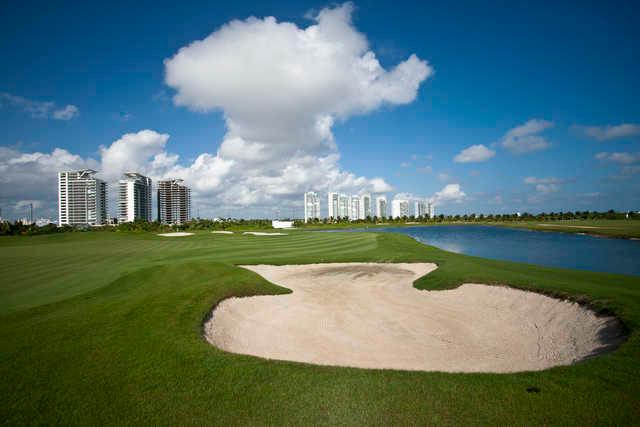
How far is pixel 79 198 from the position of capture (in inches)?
5231

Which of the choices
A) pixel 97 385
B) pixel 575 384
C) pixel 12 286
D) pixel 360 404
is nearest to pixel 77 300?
pixel 12 286

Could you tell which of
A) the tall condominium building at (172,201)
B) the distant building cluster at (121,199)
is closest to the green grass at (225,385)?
the distant building cluster at (121,199)

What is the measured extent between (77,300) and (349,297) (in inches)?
439

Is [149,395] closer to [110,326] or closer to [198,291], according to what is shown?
[110,326]

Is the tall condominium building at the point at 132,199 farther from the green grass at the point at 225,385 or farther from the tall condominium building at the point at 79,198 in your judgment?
the green grass at the point at 225,385

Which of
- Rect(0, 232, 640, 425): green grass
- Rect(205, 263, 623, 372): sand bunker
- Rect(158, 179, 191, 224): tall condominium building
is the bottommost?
Rect(205, 263, 623, 372): sand bunker

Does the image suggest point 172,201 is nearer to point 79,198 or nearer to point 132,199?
point 132,199

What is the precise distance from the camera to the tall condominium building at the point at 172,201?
151250 mm

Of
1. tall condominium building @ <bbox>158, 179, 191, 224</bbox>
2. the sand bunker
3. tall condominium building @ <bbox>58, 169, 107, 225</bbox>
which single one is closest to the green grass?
the sand bunker

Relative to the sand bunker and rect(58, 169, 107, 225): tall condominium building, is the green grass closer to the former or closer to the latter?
the sand bunker

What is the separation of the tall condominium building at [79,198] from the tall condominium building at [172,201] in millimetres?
24747

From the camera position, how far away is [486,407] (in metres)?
4.93

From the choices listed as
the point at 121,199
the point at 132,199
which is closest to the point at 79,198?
the point at 121,199

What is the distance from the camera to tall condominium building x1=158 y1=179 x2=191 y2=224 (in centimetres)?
15125
